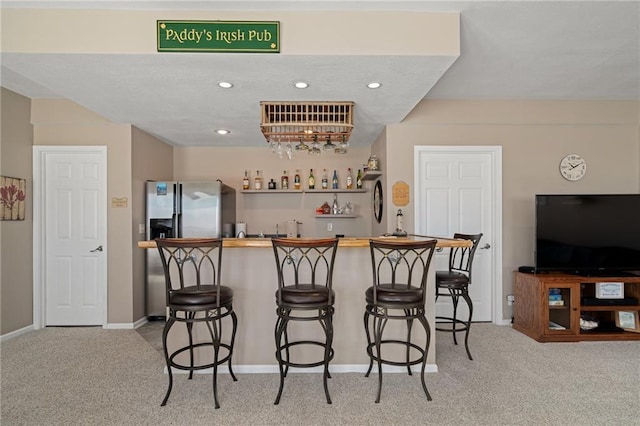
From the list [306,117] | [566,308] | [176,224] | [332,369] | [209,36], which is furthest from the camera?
[176,224]

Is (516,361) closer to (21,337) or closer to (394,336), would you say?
(394,336)

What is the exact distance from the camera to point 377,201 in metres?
4.89

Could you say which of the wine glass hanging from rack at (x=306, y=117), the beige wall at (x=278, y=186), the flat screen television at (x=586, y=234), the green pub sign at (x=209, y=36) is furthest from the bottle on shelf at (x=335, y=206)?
the green pub sign at (x=209, y=36)

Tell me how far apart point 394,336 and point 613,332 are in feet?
8.48

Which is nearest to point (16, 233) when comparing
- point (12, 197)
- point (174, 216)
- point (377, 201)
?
point (12, 197)

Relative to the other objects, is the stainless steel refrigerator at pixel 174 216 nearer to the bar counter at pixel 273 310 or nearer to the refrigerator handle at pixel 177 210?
the refrigerator handle at pixel 177 210

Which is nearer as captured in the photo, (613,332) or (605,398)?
(605,398)

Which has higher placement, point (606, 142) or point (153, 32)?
point (153, 32)

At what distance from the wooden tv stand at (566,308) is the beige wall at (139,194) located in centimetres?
455

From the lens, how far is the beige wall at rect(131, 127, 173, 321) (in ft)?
14.0

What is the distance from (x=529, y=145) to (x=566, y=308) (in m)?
1.95

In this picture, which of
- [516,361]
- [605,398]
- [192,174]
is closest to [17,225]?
[192,174]

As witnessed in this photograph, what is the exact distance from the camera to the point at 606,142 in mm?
4340

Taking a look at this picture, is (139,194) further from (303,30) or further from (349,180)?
(303,30)
